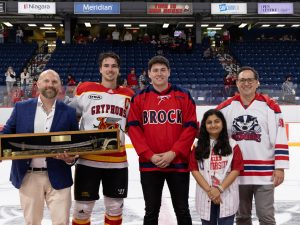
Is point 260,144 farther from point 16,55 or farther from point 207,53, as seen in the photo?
point 16,55

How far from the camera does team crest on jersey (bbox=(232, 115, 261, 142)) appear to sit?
288 cm

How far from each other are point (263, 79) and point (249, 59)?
2754 millimetres

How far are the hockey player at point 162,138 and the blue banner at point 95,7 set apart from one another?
13517 mm

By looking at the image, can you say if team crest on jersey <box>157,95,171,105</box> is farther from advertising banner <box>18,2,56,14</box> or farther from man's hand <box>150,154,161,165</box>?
advertising banner <box>18,2,56,14</box>

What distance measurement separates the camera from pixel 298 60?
674 inches

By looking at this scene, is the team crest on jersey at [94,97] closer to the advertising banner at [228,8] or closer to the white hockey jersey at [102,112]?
the white hockey jersey at [102,112]

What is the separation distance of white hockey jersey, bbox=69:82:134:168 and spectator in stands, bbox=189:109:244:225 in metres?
0.56

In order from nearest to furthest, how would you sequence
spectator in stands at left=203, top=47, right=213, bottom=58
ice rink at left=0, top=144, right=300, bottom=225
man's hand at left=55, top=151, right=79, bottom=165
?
man's hand at left=55, top=151, right=79, bottom=165
ice rink at left=0, top=144, right=300, bottom=225
spectator in stands at left=203, top=47, right=213, bottom=58

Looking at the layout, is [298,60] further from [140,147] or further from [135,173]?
[140,147]

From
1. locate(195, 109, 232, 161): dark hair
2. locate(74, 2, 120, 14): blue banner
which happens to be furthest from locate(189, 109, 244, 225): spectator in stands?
locate(74, 2, 120, 14): blue banner

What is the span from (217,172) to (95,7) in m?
14.0

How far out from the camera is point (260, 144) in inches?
113

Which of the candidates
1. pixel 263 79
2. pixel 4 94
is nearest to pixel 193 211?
pixel 4 94

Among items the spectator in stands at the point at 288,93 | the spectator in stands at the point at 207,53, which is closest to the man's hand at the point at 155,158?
the spectator in stands at the point at 288,93
